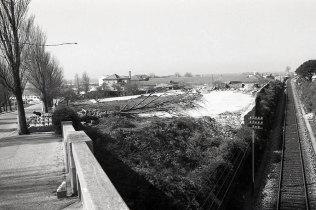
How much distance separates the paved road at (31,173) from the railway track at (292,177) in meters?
9.65

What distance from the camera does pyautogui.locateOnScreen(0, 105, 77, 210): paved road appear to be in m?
7.52

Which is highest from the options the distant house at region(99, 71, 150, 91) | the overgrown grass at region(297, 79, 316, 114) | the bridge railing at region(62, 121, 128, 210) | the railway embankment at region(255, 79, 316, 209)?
the distant house at region(99, 71, 150, 91)

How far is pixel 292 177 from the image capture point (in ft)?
60.8

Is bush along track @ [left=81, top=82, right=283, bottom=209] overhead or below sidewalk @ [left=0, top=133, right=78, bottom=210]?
below

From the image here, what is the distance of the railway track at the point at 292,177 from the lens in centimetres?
1497

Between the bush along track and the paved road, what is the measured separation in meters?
1.74

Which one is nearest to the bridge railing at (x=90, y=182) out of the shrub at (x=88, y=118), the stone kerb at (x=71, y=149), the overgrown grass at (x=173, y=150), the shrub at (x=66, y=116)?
the stone kerb at (x=71, y=149)

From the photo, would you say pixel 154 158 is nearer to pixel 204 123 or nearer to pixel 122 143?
pixel 122 143

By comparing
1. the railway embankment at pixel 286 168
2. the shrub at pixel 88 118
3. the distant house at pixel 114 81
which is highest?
the distant house at pixel 114 81

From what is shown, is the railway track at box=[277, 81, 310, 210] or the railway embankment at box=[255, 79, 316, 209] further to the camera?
the railway embankment at box=[255, 79, 316, 209]

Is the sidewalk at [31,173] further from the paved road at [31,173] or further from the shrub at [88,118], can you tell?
the shrub at [88,118]

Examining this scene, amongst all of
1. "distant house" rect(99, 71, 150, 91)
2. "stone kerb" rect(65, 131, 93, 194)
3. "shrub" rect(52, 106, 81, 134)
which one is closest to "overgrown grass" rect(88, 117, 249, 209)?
"shrub" rect(52, 106, 81, 134)

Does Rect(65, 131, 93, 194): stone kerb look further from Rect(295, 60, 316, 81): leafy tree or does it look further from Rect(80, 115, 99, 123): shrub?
Rect(295, 60, 316, 81): leafy tree

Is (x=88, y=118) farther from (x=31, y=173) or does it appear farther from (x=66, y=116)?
(x=31, y=173)
